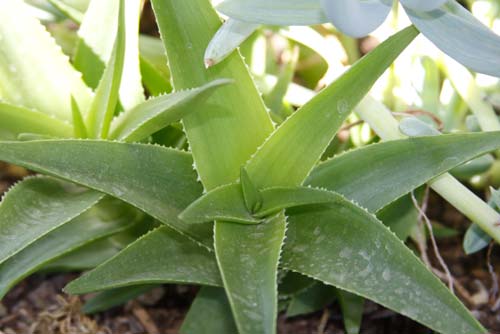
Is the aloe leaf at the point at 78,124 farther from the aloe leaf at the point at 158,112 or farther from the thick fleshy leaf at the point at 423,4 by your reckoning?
the thick fleshy leaf at the point at 423,4

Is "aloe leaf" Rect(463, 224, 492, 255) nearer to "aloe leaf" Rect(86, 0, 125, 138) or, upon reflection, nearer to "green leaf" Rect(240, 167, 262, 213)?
"green leaf" Rect(240, 167, 262, 213)

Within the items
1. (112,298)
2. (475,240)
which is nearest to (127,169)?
(112,298)

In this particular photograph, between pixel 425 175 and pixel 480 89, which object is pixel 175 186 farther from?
pixel 480 89

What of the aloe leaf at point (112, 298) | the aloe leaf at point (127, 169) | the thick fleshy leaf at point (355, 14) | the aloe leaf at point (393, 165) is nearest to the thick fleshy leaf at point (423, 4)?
the thick fleshy leaf at point (355, 14)

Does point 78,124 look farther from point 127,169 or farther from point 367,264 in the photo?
point 367,264

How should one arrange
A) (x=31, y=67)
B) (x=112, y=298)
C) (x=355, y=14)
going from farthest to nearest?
(x=112, y=298)
(x=31, y=67)
(x=355, y=14)

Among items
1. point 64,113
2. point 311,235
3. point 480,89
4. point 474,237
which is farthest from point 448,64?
point 64,113
